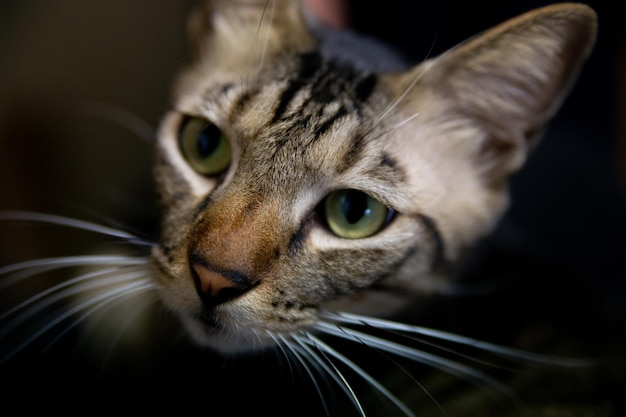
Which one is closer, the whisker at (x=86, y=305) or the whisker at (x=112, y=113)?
the whisker at (x=86, y=305)

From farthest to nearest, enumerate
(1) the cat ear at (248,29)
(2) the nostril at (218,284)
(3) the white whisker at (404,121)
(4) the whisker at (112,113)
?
1. (4) the whisker at (112,113)
2. (1) the cat ear at (248,29)
3. (3) the white whisker at (404,121)
4. (2) the nostril at (218,284)

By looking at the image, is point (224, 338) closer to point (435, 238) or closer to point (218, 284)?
point (218, 284)

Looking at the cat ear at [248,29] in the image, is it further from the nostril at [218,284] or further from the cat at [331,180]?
the nostril at [218,284]

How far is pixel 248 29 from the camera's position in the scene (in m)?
0.97

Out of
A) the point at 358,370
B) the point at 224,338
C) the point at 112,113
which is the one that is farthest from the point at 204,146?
the point at 112,113

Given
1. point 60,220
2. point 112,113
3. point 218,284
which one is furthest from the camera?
point 112,113

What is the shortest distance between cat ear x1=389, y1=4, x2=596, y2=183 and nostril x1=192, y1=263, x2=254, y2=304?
1.16 ft

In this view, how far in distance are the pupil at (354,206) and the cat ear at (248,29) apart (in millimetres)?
278

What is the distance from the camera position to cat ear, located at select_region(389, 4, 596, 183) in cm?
70

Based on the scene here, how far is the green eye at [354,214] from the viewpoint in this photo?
0.75 m

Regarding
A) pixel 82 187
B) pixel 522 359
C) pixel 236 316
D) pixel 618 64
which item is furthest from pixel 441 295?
pixel 82 187

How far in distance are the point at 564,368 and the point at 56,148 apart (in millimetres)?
1320

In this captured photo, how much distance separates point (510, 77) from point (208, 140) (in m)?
0.46

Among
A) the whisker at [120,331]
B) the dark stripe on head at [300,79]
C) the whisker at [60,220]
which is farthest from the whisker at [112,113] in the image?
the dark stripe on head at [300,79]
